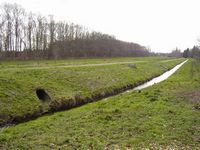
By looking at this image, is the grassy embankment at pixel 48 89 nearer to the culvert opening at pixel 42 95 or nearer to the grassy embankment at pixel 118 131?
the culvert opening at pixel 42 95

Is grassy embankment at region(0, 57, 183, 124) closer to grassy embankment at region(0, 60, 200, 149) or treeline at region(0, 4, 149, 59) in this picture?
grassy embankment at region(0, 60, 200, 149)

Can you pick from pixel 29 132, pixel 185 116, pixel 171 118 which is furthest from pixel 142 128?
pixel 29 132

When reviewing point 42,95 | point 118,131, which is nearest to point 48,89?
point 42,95

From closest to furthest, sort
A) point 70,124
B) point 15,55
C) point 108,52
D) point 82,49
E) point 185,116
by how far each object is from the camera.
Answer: point 70,124 → point 185,116 → point 15,55 → point 82,49 → point 108,52

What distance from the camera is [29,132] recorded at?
12.1 metres

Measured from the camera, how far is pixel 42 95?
71.0ft

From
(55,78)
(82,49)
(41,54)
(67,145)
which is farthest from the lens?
(82,49)

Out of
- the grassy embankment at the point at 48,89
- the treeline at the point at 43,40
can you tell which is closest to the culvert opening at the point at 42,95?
the grassy embankment at the point at 48,89

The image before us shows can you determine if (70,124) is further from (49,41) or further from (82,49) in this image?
(82,49)

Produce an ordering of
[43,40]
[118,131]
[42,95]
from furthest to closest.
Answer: [43,40] < [42,95] < [118,131]

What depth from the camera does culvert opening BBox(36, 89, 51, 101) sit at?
20.9 m

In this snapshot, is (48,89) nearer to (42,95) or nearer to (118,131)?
(42,95)

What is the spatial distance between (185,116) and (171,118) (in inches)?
38.5

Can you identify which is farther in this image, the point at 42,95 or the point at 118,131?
the point at 42,95
